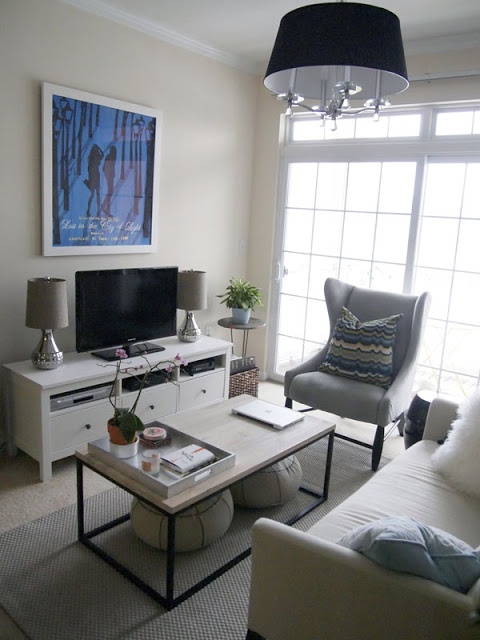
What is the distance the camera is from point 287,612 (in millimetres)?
1562

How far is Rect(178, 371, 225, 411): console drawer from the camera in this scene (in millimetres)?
3605

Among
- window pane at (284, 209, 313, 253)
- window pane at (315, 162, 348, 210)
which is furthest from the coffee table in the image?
window pane at (315, 162, 348, 210)

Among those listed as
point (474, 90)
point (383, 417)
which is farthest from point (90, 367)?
point (474, 90)

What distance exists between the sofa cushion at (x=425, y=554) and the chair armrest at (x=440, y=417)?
1.24 metres

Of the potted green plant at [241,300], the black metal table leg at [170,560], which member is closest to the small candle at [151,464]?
the black metal table leg at [170,560]

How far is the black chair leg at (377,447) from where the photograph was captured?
10.3 feet

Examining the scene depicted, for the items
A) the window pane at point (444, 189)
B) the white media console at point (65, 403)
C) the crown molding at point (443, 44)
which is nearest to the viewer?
the white media console at point (65, 403)

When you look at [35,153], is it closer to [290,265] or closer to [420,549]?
[290,265]

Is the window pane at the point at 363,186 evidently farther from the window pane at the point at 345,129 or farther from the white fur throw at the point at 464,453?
the white fur throw at the point at 464,453

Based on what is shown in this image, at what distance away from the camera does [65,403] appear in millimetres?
2920

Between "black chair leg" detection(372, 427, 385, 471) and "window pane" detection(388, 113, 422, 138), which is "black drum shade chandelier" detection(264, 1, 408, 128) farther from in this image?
"window pane" detection(388, 113, 422, 138)

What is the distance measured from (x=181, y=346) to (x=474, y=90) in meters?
2.57

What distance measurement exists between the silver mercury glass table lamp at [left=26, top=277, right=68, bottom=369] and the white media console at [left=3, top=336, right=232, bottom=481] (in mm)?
72

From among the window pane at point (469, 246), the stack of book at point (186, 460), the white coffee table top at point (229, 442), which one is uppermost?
the window pane at point (469, 246)
